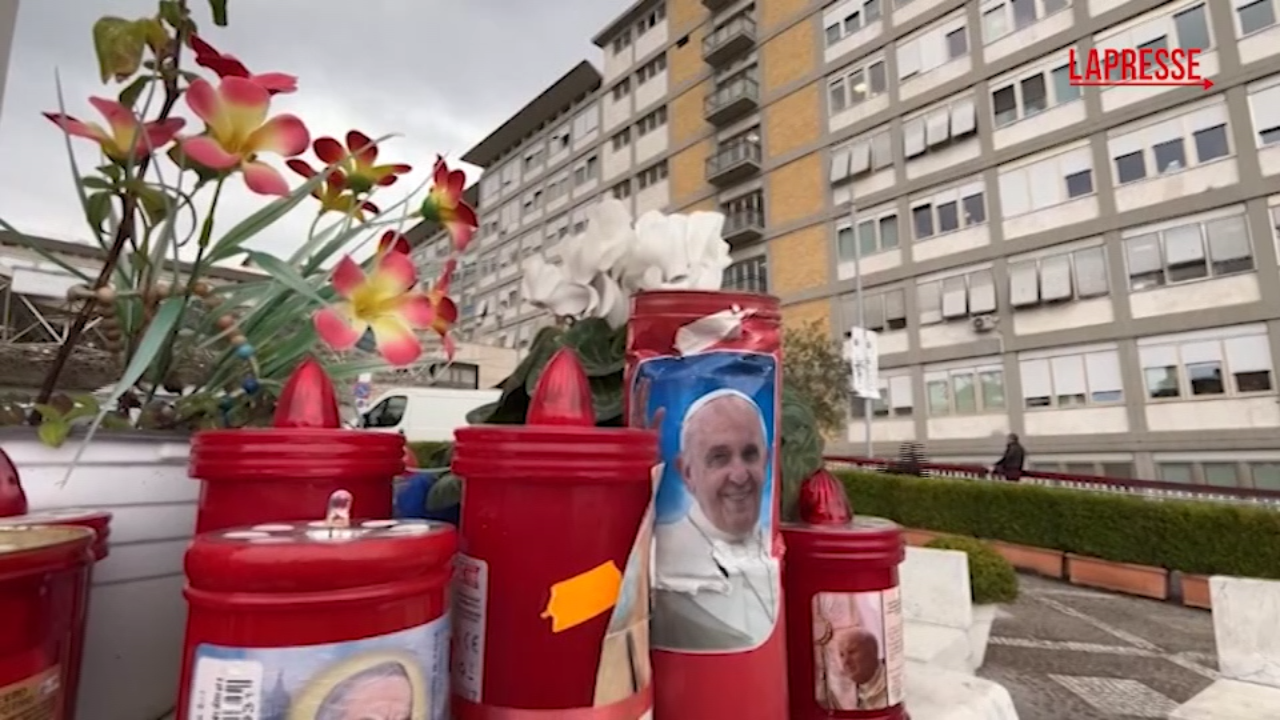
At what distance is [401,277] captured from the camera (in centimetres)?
49

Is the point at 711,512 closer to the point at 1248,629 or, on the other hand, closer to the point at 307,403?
the point at 307,403

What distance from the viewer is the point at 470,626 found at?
0.33 m

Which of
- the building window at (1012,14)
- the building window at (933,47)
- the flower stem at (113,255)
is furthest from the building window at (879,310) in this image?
the flower stem at (113,255)

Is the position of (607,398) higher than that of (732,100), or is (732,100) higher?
(732,100)

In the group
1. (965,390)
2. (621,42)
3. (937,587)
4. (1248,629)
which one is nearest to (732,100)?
(621,42)

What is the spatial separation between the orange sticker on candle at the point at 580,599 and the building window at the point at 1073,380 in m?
8.52

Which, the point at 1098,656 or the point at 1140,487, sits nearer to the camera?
the point at 1098,656

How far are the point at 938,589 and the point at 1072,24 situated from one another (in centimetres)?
836

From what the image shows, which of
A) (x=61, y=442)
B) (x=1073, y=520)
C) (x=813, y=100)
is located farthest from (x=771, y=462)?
(x=813, y=100)

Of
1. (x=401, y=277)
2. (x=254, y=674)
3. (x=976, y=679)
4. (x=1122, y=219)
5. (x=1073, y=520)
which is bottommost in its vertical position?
(x=1073, y=520)

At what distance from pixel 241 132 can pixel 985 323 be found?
8874 mm

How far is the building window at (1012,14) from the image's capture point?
7840 mm

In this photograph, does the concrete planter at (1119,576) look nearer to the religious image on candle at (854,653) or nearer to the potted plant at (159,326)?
the religious image on candle at (854,653)

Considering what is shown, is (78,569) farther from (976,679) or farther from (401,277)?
(976,679)
